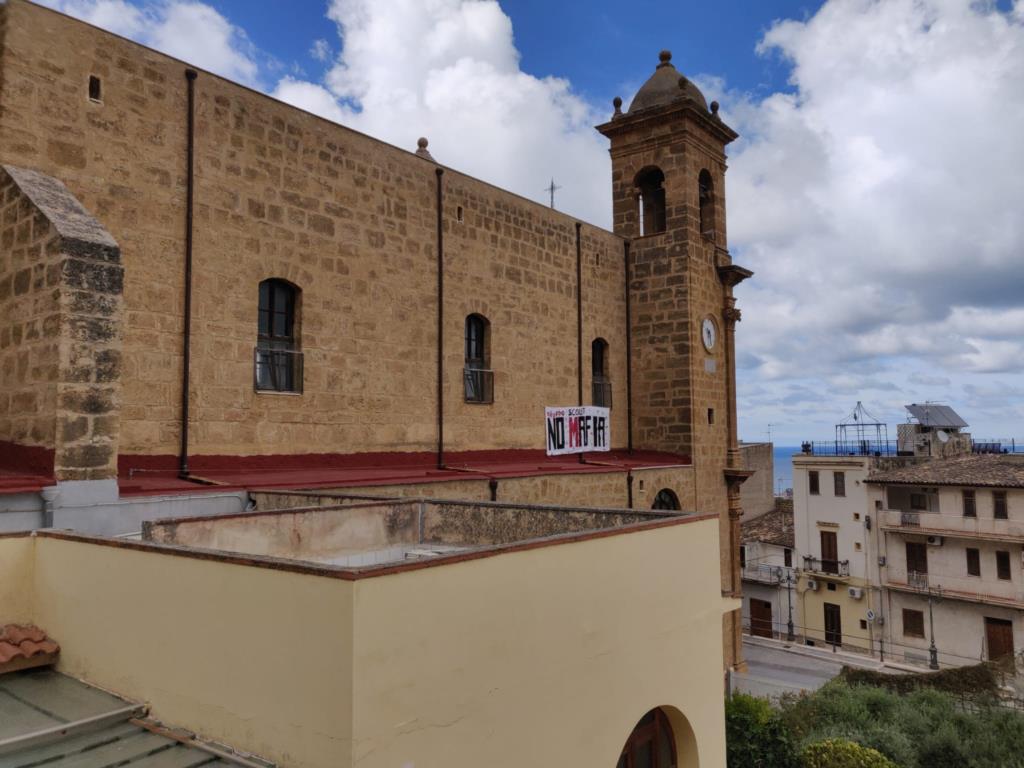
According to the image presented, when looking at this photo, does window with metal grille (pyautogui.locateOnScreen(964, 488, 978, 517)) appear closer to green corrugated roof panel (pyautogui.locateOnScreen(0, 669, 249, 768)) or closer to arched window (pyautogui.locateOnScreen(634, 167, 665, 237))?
arched window (pyautogui.locateOnScreen(634, 167, 665, 237))

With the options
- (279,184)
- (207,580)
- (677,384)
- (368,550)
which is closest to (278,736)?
(207,580)

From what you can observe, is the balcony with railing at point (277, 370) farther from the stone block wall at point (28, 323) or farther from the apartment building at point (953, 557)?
the apartment building at point (953, 557)

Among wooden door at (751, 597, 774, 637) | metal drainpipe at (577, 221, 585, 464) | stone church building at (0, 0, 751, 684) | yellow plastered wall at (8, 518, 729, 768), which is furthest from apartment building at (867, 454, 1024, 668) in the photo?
yellow plastered wall at (8, 518, 729, 768)

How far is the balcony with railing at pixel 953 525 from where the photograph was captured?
2720 cm

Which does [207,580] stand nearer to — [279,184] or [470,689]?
[470,689]

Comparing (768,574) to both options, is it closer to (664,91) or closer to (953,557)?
(953,557)

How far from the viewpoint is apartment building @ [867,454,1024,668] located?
89.5ft

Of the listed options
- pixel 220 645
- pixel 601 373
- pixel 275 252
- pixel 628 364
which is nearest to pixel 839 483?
pixel 628 364

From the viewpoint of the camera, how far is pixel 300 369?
1048 centimetres

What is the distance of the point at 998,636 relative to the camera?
27.4 metres

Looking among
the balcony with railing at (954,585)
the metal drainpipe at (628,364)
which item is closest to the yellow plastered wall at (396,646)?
the metal drainpipe at (628,364)

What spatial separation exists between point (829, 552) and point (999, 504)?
6.98 meters

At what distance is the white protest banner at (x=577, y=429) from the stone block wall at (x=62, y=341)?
9328mm

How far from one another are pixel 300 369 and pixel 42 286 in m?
4.03
